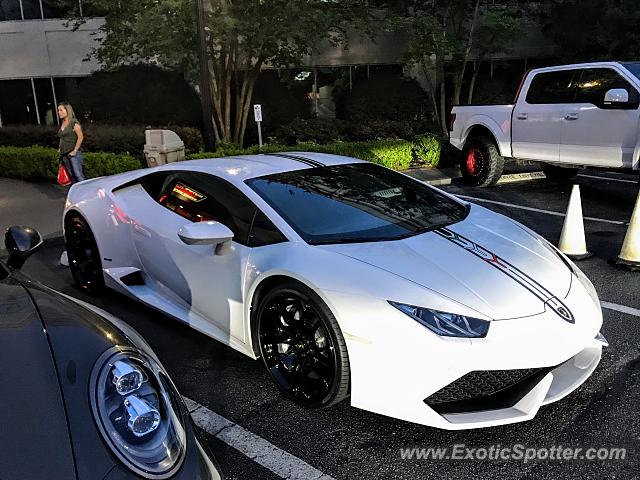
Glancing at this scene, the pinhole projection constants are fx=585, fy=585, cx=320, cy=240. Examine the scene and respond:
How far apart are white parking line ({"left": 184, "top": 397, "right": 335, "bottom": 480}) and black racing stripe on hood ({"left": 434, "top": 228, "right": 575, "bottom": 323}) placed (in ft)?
4.36

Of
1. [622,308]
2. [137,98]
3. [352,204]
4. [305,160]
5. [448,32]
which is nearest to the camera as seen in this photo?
[352,204]

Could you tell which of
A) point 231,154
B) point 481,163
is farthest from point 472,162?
point 231,154

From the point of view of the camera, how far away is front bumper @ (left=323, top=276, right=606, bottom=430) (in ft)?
8.49

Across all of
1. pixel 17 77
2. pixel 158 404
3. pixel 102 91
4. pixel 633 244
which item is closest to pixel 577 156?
pixel 633 244

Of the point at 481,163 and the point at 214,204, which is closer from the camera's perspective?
the point at 214,204

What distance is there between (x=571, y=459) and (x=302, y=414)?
1.31m

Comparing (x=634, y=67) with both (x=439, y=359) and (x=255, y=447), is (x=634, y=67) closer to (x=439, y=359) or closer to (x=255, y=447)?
(x=439, y=359)

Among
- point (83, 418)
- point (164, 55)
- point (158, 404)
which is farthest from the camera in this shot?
point (164, 55)

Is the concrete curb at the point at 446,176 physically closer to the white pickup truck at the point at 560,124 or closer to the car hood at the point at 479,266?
the white pickup truck at the point at 560,124

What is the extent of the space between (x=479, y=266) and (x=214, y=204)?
5.73 feet

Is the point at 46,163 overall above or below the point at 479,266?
below

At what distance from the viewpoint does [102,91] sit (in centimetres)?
1534

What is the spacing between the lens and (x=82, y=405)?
65.1 inches

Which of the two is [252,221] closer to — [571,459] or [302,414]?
[302,414]
